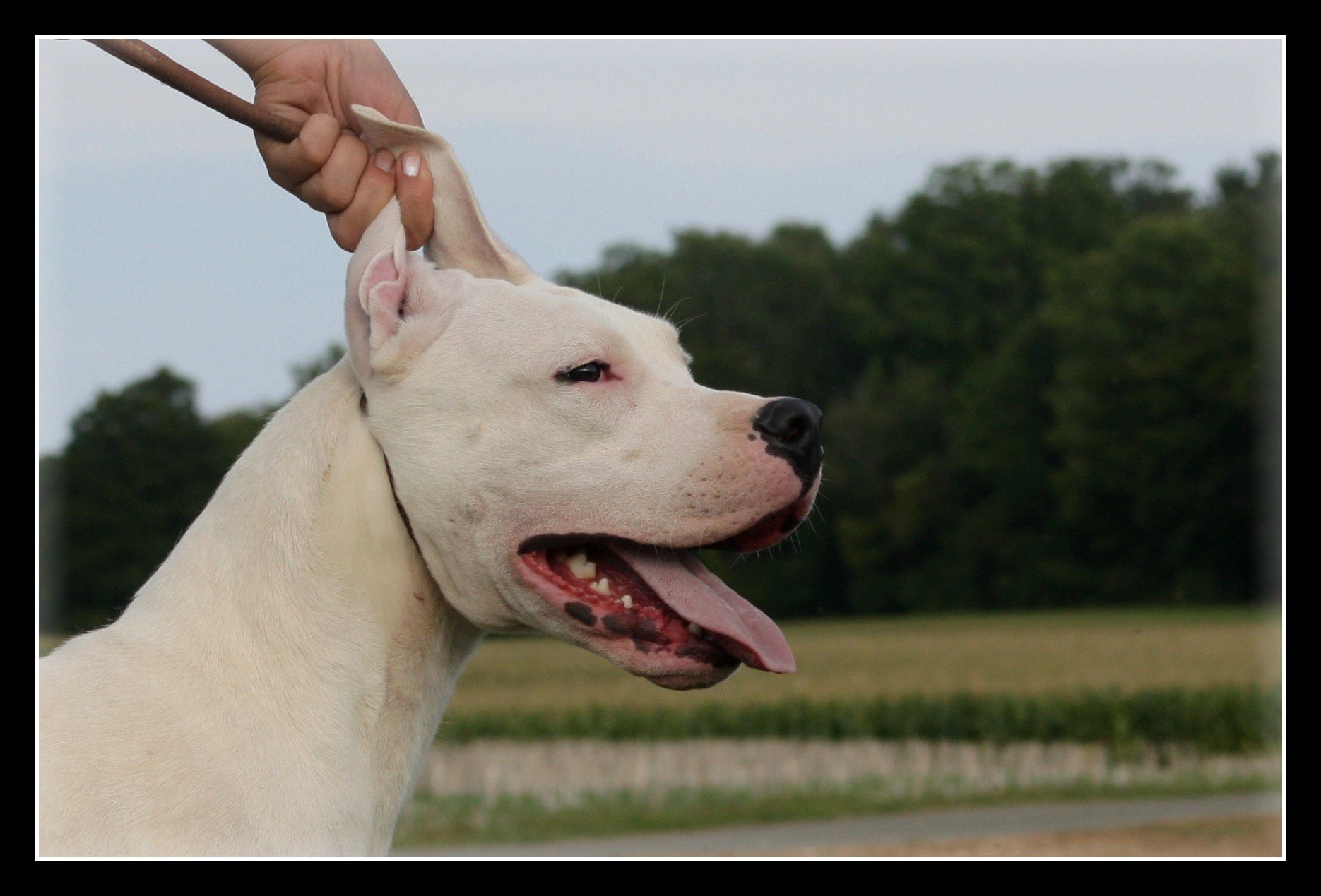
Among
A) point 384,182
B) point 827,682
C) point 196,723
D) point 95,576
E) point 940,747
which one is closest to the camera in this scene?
point 196,723

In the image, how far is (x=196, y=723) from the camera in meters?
3.37

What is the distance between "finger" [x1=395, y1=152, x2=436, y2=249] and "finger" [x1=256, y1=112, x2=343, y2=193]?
29 centimetres

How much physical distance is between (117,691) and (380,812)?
71 centimetres

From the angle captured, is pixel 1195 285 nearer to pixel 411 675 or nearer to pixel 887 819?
pixel 887 819

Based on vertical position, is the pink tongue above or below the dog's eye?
below

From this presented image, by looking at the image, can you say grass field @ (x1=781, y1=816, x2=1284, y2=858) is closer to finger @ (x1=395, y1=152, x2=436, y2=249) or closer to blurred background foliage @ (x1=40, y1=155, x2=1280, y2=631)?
finger @ (x1=395, y1=152, x2=436, y2=249)

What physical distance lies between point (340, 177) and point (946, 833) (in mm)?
17400

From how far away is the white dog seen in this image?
345cm

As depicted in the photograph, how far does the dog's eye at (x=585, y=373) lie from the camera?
3.60 meters

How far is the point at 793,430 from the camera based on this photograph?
11.9 feet

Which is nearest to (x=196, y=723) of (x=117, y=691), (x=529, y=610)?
(x=117, y=691)

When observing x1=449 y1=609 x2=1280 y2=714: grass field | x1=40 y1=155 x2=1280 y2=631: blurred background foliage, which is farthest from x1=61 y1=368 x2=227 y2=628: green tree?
x1=40 y1=155 x2=1280 y2=631: blurred background foliage

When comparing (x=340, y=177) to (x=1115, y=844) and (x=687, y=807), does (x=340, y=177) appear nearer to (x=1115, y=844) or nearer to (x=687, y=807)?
(x=1115, y=844)

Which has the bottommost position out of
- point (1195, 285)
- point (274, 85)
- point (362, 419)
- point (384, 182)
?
point (362, 419)
